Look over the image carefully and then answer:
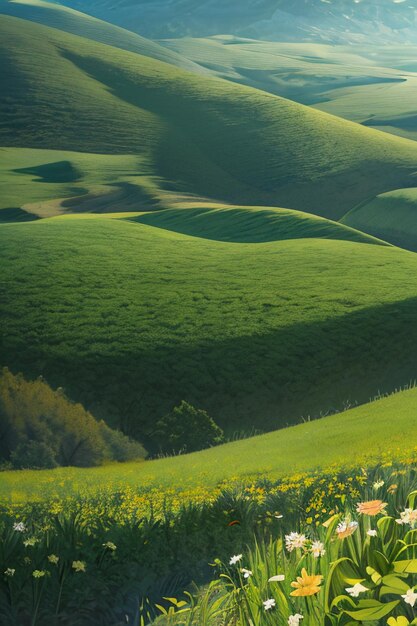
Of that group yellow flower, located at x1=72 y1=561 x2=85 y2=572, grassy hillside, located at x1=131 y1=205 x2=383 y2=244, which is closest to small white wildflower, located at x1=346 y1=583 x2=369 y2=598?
yellow flower, located at x1=72 y1=561 x2=85 y2=572

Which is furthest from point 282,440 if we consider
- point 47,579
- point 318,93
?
point 318,93

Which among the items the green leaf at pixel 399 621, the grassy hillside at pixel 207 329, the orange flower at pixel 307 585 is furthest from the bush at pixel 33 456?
the green leaf at pixel 399 621

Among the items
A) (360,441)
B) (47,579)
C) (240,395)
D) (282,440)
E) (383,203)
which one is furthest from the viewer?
(383,203)

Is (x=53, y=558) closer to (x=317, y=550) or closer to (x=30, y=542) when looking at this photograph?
(x=30, y=542)

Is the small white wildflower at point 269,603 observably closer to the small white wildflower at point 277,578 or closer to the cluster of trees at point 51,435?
the small white wildflower at point 277,578

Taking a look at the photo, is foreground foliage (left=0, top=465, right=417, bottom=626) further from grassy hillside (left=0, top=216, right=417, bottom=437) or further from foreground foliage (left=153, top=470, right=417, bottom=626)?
grassy hillside (left=0, top=216, right=417, bottom=437)

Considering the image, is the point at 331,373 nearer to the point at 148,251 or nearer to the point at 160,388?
the point at 160,388
